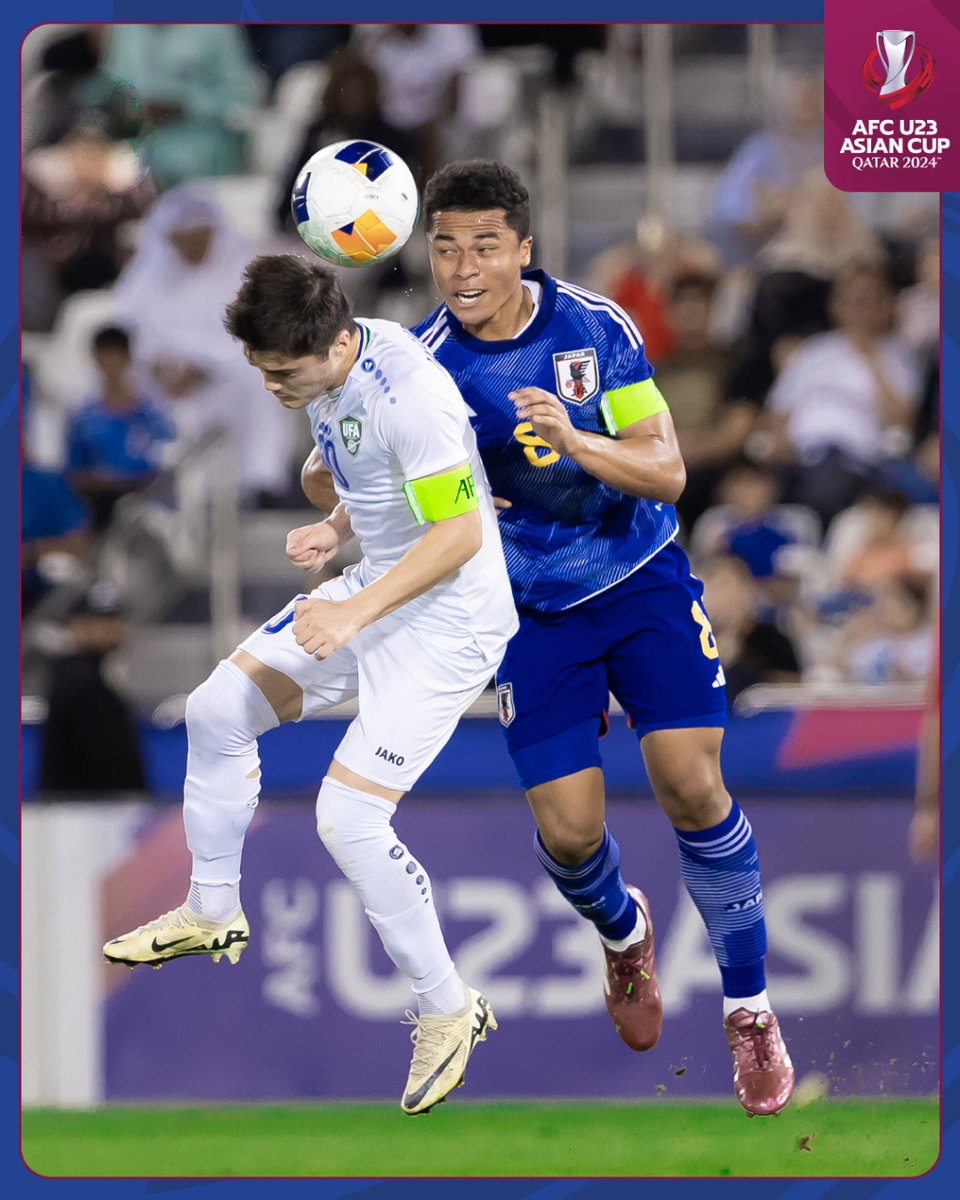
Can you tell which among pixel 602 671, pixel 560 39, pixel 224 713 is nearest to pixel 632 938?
pixel 602 671

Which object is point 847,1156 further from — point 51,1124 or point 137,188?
point 137,188

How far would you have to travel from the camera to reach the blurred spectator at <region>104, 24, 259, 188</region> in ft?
20.8

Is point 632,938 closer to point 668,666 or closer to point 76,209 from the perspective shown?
point 668,666

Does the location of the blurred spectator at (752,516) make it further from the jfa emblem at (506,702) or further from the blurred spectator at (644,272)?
the jfa emblem at (506,702)

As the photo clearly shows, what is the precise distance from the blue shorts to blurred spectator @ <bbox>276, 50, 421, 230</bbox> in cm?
233

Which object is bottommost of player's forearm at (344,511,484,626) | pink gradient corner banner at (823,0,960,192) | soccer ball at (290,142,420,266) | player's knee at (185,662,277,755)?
player's knee at (185,662,277,755)

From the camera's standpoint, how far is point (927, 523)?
21.6 ft

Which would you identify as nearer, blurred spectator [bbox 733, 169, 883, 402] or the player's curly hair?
the player's curly hair

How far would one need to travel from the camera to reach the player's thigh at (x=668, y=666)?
4617 millimetres

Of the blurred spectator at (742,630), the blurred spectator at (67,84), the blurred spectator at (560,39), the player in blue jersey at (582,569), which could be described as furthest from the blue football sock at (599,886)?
the blurred spectator at (560,39)

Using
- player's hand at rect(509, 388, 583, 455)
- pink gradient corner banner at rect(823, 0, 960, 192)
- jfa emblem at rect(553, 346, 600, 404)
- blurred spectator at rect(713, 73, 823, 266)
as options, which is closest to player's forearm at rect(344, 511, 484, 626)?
player's hand at rect(509, 388, 583, 455)

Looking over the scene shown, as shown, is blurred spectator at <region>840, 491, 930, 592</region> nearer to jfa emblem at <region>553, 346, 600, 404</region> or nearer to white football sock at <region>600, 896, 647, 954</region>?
white football sock at <region>600, 896, 647, 954</region>

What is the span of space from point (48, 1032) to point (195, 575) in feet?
5.92

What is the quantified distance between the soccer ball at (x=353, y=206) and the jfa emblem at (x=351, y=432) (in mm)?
535
